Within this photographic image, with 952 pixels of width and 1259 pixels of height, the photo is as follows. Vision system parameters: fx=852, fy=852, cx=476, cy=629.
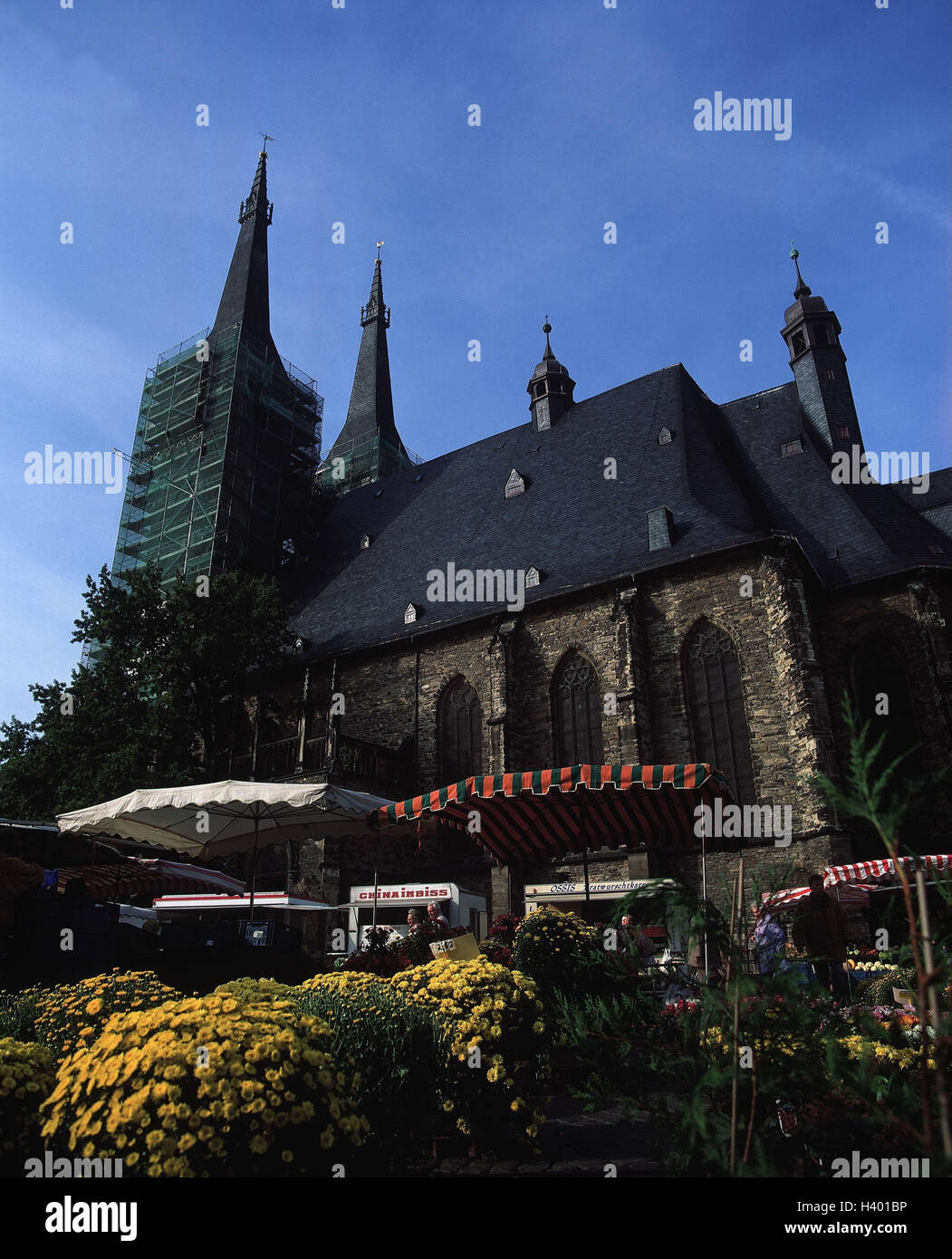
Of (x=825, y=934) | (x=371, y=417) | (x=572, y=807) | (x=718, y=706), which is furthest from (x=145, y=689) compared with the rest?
(x=371, y=417)

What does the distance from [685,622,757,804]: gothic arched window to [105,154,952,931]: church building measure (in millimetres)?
46

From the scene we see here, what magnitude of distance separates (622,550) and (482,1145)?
60.6 ft

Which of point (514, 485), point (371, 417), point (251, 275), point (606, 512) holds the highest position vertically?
point (251, 275)

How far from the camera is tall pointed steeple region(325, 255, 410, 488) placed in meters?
44.6

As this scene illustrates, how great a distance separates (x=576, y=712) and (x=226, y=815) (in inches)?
457

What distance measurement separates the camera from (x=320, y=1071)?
348cm

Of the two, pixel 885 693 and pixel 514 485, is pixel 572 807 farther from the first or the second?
pixel 514 485

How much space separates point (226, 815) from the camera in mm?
11078

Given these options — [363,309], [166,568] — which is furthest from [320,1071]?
[363,309]

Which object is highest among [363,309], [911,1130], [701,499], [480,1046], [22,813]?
[363,309]

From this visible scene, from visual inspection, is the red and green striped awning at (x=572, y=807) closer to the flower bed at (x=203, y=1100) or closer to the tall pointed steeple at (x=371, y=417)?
the flower bed at (x=203, y=1100)

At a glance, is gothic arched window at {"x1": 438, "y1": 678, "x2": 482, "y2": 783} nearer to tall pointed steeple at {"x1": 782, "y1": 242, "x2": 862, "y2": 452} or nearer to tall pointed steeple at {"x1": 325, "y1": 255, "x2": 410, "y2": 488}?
tall pointed steeple at {"x1": 782, "y1": 242, "x2": 862, "y2": 452}

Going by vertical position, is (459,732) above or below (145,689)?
below
